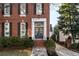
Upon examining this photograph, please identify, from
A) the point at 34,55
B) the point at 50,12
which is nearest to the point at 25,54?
the point at 34,55

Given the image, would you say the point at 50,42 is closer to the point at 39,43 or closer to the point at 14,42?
the point at 39,43

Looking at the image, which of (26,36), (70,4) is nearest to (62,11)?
(70,4)

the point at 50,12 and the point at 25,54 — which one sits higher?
the point at 50,12

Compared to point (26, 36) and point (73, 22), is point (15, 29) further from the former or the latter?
point (73, 22)

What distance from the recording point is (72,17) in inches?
341

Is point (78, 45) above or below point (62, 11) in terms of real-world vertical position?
below

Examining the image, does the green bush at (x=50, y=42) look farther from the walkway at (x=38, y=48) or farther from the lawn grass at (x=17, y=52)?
the lawn grass at (x=17, y=52)

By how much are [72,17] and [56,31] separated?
13.3 inches

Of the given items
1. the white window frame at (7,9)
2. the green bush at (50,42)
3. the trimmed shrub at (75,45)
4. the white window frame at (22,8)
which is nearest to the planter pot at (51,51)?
the green bush at (50,42)

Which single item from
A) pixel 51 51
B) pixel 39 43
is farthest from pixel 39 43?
pixel 51 51

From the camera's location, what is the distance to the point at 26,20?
867cm

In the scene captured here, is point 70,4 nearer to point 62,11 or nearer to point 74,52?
point 62,11

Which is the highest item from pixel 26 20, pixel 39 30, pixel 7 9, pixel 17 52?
pixel 7 9

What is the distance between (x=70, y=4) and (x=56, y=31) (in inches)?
19.0
